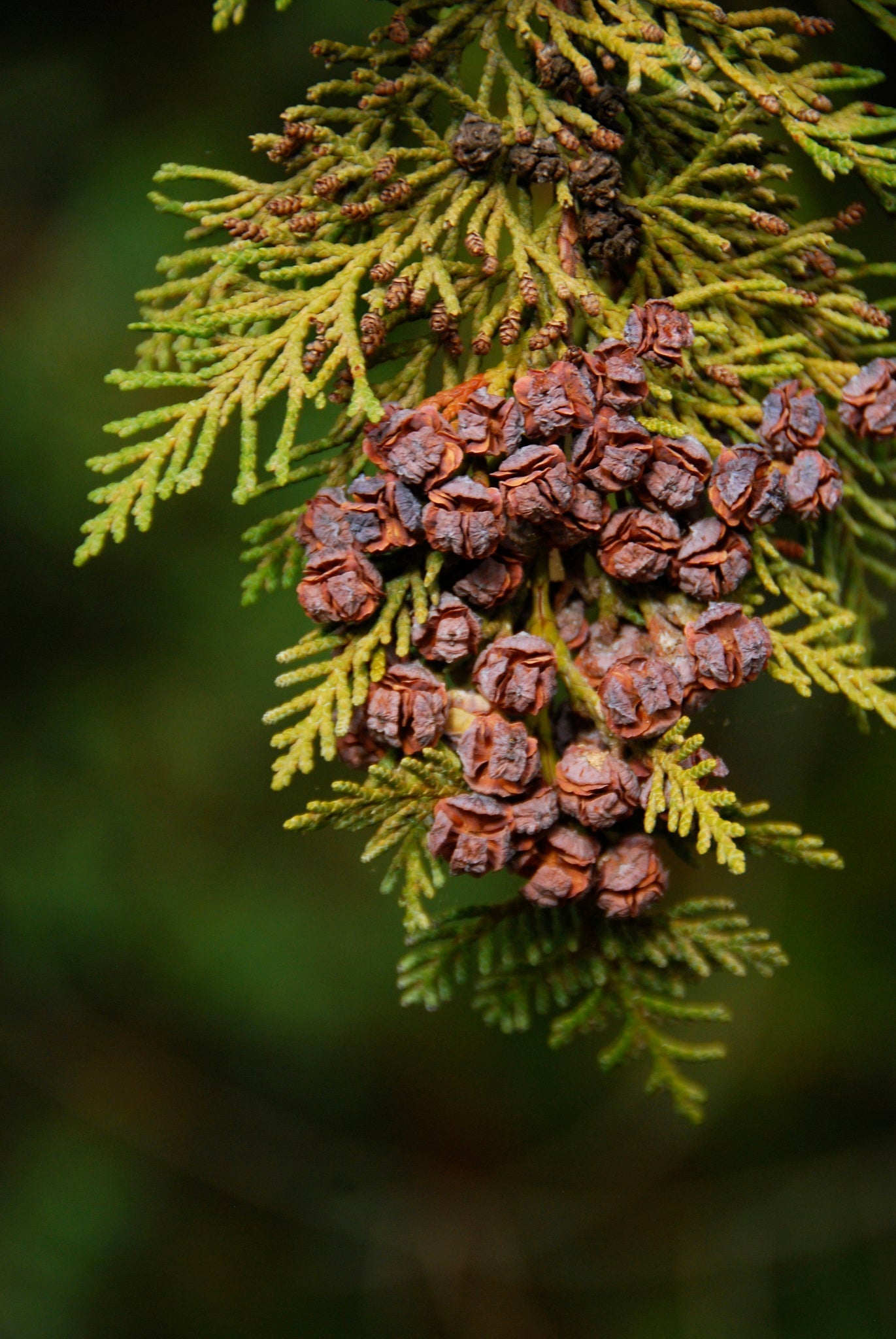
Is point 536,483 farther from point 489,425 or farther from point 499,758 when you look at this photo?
point 499,758

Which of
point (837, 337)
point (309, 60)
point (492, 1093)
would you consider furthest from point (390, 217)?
point (492, 1093)

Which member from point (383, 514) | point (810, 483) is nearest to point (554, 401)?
point (383, 514)

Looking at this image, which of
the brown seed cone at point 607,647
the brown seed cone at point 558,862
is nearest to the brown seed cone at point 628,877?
the brown seed cone at point 558,862

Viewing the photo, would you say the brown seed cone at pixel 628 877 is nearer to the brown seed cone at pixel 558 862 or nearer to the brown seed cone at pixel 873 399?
the brown seed cone at pixel 558 862

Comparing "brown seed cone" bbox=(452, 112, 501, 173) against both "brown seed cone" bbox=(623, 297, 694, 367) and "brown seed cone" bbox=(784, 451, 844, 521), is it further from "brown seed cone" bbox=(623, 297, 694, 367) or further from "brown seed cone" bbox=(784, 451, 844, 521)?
"brown seed cone" bbox=(784, 451, 844, 521)

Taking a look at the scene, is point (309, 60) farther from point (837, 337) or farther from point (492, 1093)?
point (492, 1093)

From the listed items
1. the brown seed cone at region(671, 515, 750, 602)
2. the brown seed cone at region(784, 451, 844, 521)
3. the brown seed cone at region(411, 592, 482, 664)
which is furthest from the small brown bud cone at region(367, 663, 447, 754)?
the brown seed cone at region(784, 451, 844, 521)
